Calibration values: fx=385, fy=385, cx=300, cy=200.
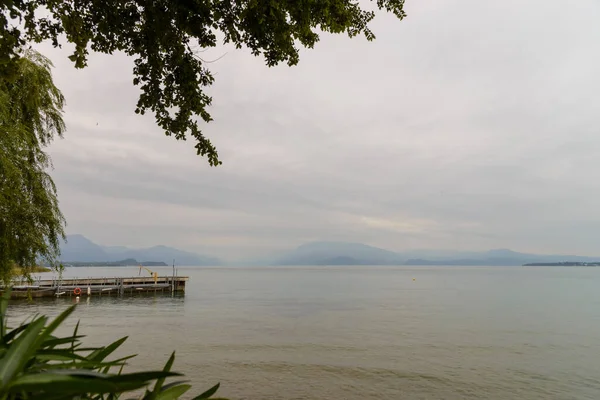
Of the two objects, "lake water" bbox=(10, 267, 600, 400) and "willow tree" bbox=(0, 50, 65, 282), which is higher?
"willow tree" bbox=(0, 50, 65, 282)

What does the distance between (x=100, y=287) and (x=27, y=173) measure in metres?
44.6

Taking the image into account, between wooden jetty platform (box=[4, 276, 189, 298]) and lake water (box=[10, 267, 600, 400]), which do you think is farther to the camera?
wooden jetty platform (box=[4, 276, 189, 298])

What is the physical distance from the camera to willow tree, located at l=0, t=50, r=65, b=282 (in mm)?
7285

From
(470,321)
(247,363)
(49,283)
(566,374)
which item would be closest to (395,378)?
(247,363)

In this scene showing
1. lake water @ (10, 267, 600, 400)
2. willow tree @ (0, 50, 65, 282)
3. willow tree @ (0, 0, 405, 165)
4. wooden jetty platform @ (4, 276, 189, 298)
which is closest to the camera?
willow tree @ (0, 0, 405, 165)

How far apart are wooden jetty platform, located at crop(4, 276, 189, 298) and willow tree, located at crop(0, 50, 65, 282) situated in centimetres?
3919

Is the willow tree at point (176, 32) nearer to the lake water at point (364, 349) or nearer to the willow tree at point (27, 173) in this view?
the willow tree at point (27, 173)

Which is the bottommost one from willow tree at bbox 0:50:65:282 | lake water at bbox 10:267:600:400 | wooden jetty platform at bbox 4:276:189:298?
lake water at bbox 10:267:600:400

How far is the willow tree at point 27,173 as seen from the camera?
729 centimetres

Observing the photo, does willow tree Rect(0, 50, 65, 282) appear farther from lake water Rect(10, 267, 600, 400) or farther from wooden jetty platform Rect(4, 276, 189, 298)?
wooden jetty platform Rect(4, 276, 189, 298)

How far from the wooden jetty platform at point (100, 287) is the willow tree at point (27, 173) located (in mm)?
39194

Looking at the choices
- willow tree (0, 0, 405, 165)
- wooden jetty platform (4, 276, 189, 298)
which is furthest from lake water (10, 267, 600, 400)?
willow tree (0, 0, 405, 165)

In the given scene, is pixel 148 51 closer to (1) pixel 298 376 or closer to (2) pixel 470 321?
(1) pixel 298 376

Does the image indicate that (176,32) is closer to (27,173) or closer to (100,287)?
(27,173)
